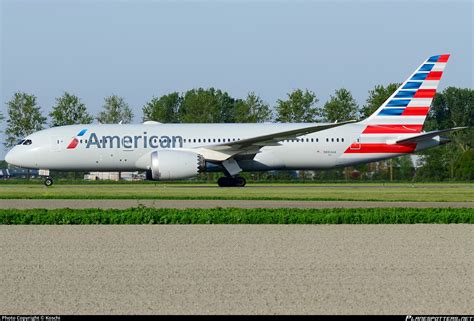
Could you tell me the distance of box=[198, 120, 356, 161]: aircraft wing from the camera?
41000mm

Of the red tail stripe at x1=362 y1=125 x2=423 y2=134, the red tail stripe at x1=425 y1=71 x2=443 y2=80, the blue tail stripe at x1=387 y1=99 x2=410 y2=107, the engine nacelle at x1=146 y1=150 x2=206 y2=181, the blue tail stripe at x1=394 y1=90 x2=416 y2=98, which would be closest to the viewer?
the engine nacelle at x1=146 y1=150 x2=206 y2=181

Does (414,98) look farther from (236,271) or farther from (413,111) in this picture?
(236,271)

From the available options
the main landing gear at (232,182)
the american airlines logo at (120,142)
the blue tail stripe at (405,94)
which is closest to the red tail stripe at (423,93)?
the blue tail stripe at (405,94)

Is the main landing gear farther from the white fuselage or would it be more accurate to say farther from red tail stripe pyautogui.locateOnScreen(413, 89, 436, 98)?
red tail stripe pyautogui.locateOnScreen(413, 89, 436, 98)

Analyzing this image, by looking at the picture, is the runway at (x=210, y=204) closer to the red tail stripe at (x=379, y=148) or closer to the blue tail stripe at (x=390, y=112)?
the red tail stripe at (x=379, y=148)

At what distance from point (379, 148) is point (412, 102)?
9.88ft

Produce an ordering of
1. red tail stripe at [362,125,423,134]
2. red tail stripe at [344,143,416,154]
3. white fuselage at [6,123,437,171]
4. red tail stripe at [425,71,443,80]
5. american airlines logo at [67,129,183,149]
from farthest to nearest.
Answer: red tail stripe at [425,71,443,80]
red tail stripe at [362,125,423,134]
red tail stripe at [344,143,416,154]
white fuselage at [6,123,437,171]
american airlines logo at [67,129,183,149]

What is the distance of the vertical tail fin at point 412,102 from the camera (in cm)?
4434

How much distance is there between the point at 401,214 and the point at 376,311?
11985 mm

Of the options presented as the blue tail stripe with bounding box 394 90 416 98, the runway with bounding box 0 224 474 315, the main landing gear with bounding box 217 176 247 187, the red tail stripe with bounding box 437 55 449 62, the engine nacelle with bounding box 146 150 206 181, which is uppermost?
the red tail stripe with bounding box 437 55 449 62

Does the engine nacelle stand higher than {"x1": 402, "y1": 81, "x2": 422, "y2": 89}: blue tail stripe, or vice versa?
{"x1": 402, "y1": 81, "x2": 422, "y2": 89}: blue tail stripe

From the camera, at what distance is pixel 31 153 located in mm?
43000

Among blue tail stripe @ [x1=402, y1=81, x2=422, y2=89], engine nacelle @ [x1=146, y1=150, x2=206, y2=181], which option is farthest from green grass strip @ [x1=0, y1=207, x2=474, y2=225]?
blue tail stripe @ [x1=402, y1=81, x2=422, y2=89]

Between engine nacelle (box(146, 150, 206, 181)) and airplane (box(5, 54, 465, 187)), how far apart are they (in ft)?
2.08
